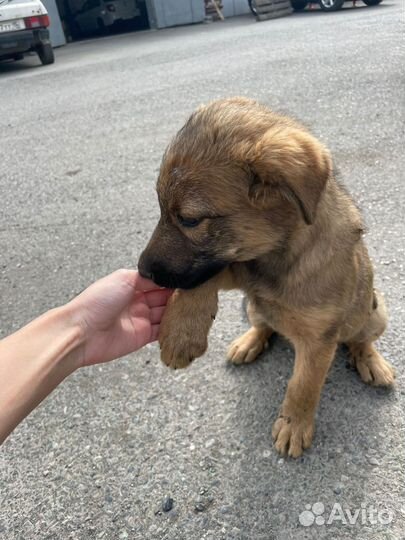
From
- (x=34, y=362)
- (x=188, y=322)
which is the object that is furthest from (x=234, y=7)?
(x=34, y=362)

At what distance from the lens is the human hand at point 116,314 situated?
2301mm

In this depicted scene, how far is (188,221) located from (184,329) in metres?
0.56

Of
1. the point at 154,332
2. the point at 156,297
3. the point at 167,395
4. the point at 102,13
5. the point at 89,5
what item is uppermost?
the point at 89,5

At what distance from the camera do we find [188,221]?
1.93 m

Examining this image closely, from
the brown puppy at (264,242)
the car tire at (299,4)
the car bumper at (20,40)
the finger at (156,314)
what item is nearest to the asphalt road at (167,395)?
the brown puppy at (264,242)

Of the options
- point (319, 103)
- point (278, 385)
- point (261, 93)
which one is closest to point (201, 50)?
point (261, 93)

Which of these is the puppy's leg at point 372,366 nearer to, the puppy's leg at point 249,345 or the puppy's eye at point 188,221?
the puppy's leg at point 249,345

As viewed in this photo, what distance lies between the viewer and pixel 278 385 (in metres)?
2.62

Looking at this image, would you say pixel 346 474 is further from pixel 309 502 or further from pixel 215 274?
pixel 215 274

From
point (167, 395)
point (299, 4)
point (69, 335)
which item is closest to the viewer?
point (69, 335)

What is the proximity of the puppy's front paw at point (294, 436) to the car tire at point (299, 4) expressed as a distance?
1906cm

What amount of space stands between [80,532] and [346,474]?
3.90ft

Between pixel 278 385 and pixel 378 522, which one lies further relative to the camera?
pixel 278 385

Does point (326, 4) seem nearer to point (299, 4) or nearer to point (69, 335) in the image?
point (299, 4)
